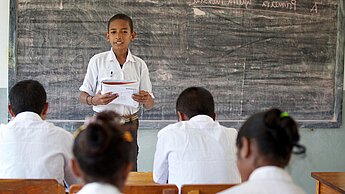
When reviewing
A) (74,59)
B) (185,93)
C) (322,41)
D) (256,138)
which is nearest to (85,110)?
(74,59)

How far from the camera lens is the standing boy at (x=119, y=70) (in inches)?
139

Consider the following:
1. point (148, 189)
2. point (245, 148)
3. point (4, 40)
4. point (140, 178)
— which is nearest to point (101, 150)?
point (245, 148)

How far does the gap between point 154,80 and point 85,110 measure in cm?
61

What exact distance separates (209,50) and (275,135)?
290 centimetres

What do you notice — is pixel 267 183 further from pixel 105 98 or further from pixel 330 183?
pixel 105 98

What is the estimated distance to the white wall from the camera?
4.22m

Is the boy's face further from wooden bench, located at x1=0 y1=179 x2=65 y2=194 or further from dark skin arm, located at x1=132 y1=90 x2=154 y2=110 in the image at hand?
wooden bench, located at x1=0 y1=179 x2=65 y2=194

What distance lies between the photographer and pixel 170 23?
4371 mm

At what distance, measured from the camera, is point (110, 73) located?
3.62m

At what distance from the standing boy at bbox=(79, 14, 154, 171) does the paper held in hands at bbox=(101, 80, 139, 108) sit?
0.27ft

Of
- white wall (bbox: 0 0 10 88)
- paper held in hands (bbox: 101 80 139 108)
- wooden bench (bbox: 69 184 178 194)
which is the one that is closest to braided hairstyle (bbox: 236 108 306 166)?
wooden bench (bbox: 69 184 178 194)

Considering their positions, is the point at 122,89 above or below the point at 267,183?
above

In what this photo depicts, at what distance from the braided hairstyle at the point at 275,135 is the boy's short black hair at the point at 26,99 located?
128cm

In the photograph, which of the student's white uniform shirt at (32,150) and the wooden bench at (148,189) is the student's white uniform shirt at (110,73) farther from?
the wooden bench at (148,189)
